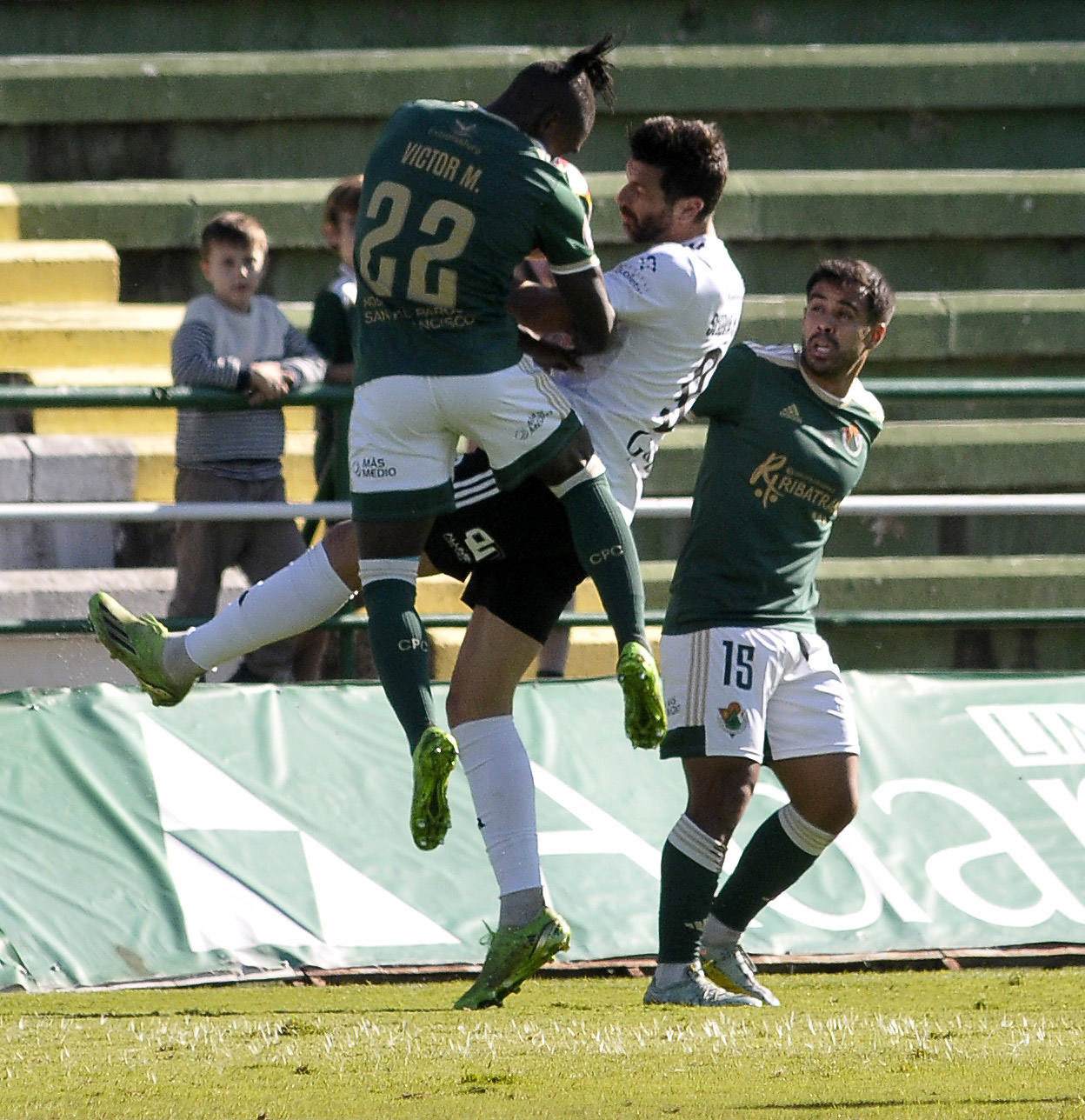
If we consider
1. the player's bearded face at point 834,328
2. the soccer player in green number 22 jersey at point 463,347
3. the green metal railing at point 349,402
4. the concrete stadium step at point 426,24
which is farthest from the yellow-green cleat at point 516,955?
the concrete stadium step at point 426,24

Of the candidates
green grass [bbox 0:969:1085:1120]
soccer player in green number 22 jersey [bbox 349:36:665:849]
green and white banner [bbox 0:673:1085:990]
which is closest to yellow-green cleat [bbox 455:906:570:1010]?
green grass [bbox 0:969:1085:1120]

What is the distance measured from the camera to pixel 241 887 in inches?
204

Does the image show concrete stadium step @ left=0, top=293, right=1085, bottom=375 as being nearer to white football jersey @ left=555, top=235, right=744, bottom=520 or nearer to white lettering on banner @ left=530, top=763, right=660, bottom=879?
white lettering on banner @ left=530, top=763, right=660, bottom=879

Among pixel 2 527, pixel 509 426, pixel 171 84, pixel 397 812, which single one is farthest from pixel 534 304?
pixel 171 84

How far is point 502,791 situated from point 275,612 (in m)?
0.66

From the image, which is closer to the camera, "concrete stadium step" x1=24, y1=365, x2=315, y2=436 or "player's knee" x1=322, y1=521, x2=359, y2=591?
"player's knee" x1=322, y1=521, x2=359, y2=591

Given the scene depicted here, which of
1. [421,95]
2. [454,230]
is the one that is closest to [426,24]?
[421,95]

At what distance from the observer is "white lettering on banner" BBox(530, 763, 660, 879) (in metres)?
5.44

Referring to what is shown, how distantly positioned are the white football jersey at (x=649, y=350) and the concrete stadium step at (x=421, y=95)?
223 inches

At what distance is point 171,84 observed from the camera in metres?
10.0

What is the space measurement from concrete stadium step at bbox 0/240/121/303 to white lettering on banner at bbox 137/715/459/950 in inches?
166

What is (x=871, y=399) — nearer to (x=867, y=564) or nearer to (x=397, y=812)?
(x=397, y=812)

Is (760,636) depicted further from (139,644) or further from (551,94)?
(139,644)

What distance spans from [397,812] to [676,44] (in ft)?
20.9
